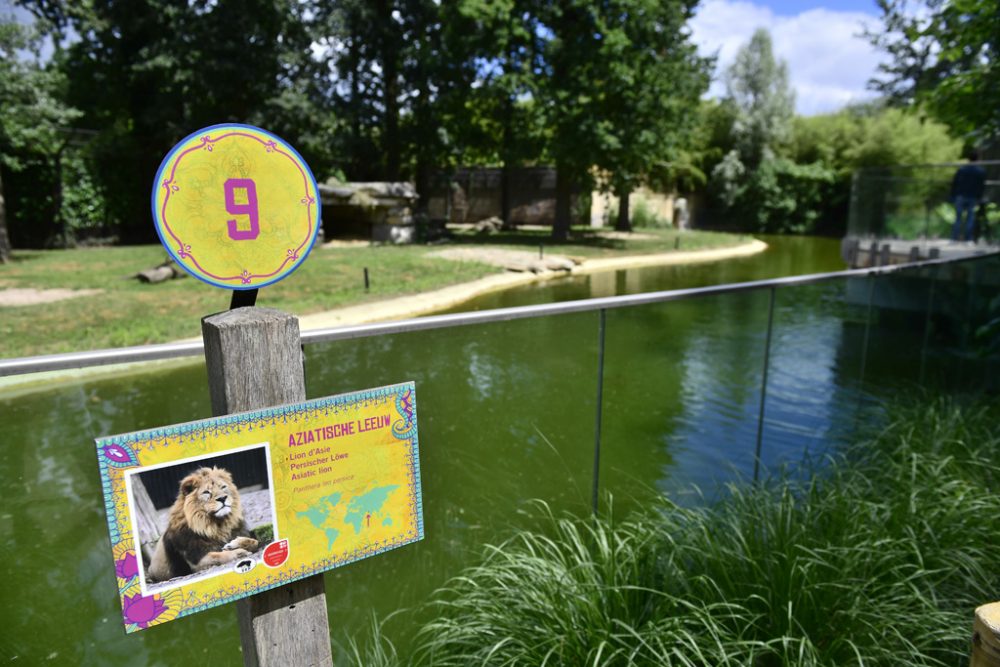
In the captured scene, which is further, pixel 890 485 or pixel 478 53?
pixel 478 53

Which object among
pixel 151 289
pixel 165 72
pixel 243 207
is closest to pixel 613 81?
pixel 165 72

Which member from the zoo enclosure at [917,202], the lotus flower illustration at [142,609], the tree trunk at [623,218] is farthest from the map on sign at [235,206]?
the tree trunk at [623,218]

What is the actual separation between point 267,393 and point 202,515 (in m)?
0.26

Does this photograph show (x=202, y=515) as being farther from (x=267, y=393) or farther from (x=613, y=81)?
(x=613, y=81)

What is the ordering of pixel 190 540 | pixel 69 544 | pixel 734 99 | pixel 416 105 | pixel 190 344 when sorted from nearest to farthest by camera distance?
1. pixel 190 540
2. pixel 190 344
3. pixel 69 544
4. pixel 416 105
5. pixel 734 99

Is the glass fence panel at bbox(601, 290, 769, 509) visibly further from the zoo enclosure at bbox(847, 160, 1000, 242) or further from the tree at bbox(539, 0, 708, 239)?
the tree at bbox(539, 0, 708, 239)

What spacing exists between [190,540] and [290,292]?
32.4 ft

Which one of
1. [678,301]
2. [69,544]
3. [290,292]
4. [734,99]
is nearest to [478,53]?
[290,292]

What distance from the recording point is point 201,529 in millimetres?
1220

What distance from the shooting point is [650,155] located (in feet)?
62.4

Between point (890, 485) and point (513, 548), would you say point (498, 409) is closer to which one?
point (513, 548)

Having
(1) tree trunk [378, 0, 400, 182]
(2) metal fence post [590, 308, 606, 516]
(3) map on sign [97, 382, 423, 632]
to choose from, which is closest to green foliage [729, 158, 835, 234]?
(1) tree trunk [378, 0, 400, 182]

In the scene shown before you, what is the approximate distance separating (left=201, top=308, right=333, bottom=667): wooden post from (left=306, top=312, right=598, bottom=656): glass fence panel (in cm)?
85

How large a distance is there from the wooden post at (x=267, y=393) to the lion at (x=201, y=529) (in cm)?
15
